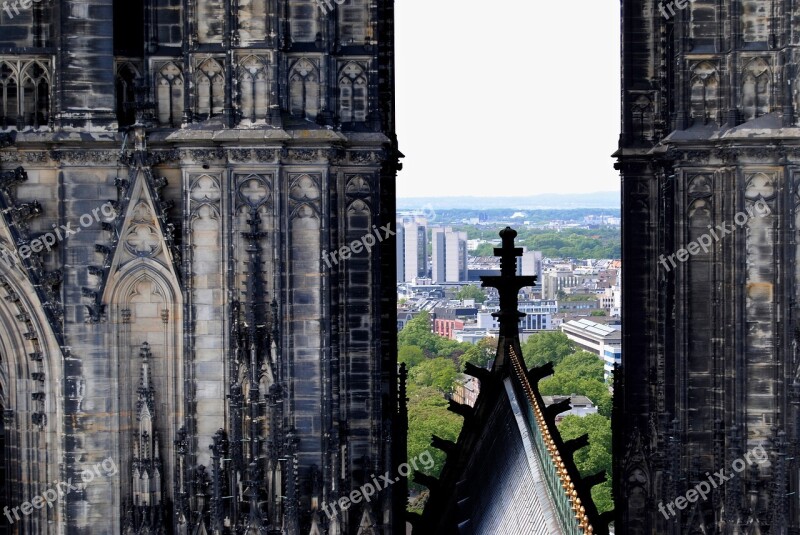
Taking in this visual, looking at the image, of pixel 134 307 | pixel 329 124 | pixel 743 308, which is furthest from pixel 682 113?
pixel 134 307

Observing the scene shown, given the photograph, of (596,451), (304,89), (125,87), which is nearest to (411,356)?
(596,451)

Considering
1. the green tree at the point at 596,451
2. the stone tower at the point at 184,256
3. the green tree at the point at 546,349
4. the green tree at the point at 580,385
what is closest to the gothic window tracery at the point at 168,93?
the stone tower at the point at 184,256

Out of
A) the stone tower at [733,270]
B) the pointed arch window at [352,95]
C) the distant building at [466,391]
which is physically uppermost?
the pointed arch window at [352,95]

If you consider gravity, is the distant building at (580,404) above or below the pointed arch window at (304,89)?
below

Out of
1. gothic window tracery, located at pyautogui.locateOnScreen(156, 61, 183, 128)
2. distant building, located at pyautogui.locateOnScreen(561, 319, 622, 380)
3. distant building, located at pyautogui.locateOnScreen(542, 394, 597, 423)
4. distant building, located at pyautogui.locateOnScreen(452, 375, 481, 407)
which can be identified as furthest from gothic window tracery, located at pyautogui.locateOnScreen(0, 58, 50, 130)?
distant building, located at pyautogui.locateOnScreen(561, 319, 622, 380)

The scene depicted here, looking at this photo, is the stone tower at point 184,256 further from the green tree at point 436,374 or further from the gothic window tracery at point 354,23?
the green tree at point 436,374

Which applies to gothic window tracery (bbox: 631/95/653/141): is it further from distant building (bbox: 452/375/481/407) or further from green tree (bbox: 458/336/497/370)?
green tree (bbox: 458/336/497/370)

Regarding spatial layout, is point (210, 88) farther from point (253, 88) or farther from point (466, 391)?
point (466, 391)
